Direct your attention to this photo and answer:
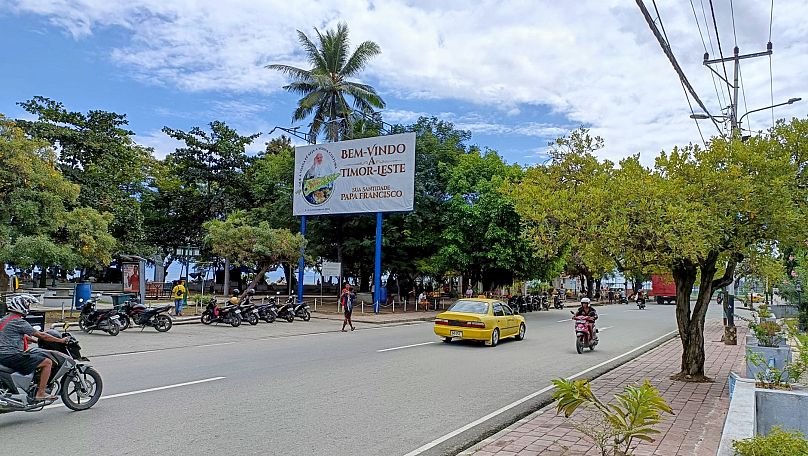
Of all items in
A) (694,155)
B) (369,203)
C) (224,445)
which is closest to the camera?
(224,445)

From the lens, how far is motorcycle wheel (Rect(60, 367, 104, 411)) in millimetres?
7992

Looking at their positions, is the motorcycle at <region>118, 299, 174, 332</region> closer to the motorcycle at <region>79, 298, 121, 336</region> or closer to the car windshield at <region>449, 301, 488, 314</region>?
the motorcycle at <region>79, 298, 121, 336</region>

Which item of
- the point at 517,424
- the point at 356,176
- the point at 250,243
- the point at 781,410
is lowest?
the point at 517,424

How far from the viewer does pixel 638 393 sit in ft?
17.1

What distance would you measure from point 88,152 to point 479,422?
3441 cm

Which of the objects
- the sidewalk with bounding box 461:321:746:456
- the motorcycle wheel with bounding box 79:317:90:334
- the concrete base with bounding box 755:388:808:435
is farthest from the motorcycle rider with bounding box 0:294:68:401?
the motorcycle wheel with bounding box 79:317:90:334

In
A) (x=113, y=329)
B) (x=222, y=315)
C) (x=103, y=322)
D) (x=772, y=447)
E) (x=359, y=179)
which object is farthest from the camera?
(x=359, y=179)

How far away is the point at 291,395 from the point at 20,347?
367cm

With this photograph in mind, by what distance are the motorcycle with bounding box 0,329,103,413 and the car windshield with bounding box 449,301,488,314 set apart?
11.3 metres

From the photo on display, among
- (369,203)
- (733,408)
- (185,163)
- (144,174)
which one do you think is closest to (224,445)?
(733,408)

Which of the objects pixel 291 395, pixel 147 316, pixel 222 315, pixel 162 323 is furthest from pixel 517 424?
pixel 222 315

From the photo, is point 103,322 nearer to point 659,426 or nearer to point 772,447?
point 659,426

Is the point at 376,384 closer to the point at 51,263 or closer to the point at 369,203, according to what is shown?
the point at 51,263

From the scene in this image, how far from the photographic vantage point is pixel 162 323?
→ 19922mm
